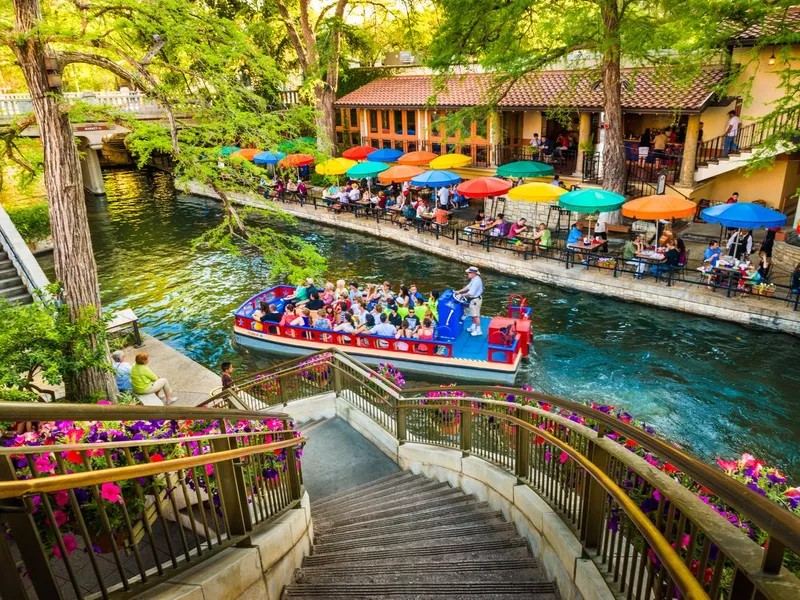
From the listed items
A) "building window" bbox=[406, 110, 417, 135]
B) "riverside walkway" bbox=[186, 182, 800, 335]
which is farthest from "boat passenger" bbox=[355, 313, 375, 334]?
"building window" bbox=[406, 110, 417, 135]

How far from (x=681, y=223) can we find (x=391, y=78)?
2088cm

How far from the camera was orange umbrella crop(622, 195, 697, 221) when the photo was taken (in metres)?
15.6

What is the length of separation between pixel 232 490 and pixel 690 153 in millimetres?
21972

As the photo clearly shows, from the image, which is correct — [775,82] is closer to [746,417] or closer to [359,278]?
[746,417]

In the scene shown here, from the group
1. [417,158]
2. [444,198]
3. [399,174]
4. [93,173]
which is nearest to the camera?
[399,174]

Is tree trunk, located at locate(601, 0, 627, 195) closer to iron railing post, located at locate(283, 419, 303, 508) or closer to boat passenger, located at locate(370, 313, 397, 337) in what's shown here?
boat passenger, located at locate(370, 313, 397, 337)

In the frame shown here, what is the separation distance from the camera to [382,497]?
258 inches

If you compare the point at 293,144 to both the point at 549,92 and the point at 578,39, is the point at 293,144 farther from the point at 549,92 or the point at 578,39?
the point at 549,92

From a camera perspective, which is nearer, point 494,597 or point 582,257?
point 494,597

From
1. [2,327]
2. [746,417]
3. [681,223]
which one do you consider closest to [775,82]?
[681,223]

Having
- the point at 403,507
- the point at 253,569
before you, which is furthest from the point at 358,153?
the point at 253,569

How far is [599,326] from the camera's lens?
15.9 metres

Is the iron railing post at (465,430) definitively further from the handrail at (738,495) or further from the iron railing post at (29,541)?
the iron railing post at (29,541)

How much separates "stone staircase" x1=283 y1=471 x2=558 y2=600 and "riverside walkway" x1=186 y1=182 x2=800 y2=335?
20.3 feet
